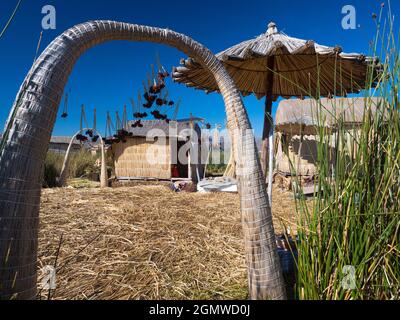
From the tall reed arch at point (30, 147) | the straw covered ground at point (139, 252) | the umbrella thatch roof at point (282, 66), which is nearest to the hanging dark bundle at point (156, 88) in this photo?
the umbrella thatch roof at point (282, 66)

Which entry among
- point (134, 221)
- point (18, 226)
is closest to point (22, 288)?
point (18, 226)

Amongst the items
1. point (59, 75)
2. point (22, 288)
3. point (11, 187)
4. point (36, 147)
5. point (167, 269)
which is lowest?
point (167, 269)

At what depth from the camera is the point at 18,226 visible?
75 centimetres

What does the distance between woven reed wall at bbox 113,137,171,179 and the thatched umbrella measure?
5.60 m

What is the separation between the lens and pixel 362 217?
45.3 inches

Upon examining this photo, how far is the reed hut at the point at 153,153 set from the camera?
9273 millimetres

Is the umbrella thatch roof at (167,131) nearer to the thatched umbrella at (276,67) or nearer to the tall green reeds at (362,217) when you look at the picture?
the thatched umbrella at (276,67)

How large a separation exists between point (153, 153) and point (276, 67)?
6731 millimetres

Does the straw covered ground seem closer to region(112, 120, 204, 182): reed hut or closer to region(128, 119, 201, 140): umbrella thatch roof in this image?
region(112, 120, 204, 182): reed hut

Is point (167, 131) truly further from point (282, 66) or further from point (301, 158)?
point (282, 66)

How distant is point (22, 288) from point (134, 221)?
7.92 feet

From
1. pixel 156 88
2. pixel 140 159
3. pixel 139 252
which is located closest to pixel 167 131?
pixel 140 159
